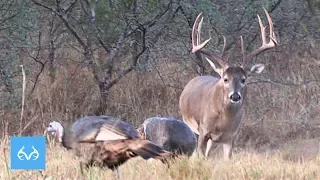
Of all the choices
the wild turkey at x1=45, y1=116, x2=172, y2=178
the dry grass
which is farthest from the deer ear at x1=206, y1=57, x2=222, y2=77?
the wild turkey at x1=45, y1=116, x2=172, y2=178

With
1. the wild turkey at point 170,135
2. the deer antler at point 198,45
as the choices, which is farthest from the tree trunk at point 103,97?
the wild turkey at point 170,135

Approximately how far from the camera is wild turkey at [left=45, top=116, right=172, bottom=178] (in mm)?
6311

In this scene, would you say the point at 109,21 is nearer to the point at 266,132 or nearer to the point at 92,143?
the point at 266,132

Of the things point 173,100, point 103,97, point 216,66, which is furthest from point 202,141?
point 173,100

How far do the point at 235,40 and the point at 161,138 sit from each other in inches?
212

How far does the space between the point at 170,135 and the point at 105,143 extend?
186cm

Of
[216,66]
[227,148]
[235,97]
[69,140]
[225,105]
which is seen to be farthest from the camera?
[216,66]

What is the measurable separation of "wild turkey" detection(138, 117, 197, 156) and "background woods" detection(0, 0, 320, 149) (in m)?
4.09

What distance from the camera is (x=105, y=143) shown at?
6480mm

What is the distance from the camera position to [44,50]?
13305mm

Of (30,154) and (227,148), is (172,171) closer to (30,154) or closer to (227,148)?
(30,154)

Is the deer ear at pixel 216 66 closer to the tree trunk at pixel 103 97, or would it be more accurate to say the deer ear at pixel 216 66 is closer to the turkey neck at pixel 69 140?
the tree trunk at pixel 103 97

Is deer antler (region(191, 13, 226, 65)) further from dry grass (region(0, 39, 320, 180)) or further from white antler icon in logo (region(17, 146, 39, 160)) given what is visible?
white antler icon in logo (region(17, 146, 39, 160))

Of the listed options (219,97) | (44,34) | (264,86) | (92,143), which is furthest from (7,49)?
(92,143)
